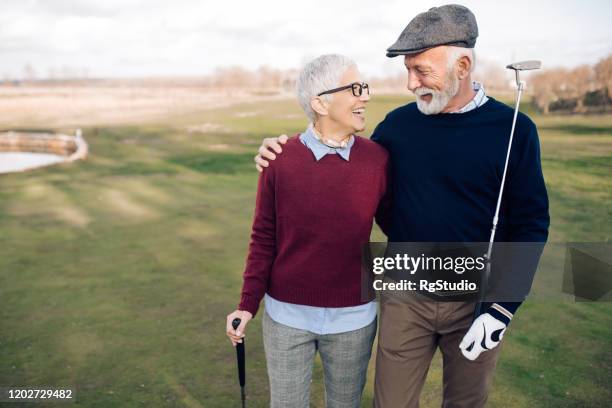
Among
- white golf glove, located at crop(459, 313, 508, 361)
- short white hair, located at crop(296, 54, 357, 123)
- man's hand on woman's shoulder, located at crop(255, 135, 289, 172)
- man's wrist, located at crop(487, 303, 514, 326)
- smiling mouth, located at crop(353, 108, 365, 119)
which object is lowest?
white golf glove, located at crop(459, 313, 508, 361)

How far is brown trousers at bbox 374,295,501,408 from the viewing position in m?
2.28

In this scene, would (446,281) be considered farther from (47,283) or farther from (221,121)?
(221,121)

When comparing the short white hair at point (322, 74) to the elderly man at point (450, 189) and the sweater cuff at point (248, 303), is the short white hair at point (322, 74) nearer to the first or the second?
the elderly man at point (450, 189)

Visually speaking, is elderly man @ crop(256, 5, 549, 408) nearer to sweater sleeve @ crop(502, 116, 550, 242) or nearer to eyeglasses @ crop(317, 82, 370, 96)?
sweater sleeve @ crop(502, 116, 550, 242)

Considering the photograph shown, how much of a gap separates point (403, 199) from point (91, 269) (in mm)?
4215

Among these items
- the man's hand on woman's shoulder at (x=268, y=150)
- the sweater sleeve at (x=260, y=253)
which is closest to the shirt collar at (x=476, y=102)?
the man's hand on woman's shoulder at (x=268, y=150)

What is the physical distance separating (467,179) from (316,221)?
56 cm

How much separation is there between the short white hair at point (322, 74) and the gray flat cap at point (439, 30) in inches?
7.4

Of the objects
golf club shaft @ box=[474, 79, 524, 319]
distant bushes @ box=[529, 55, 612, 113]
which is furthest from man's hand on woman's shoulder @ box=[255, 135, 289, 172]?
distant bushes @ box=[529, 55, 612, 113]

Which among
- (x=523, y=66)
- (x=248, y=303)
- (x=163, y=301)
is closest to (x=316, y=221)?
(x=248, y=303)

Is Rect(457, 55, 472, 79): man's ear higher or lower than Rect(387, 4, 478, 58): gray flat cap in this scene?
lower

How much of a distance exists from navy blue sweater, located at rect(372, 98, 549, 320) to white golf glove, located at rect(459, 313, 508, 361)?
0.09 metres

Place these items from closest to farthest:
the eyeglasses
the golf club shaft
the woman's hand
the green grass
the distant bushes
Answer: the golf club shaft < the eyeglasses < the woman's hand < the green grass < the distant bushes

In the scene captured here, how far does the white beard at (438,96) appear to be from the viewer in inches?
85.4
